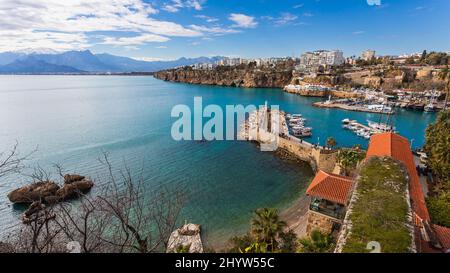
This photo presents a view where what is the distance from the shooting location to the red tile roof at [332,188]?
44.8 ft

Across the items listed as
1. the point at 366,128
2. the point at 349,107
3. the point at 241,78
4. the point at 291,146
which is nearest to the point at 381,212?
the point at 291,146

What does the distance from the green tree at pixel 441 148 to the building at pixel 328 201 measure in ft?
33.2

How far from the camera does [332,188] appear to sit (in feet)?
46.6

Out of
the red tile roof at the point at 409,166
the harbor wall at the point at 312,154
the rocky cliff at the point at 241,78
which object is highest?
the rocky cliff at the point at 241,78

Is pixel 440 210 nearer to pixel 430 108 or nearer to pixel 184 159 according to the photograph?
pixel 184 159

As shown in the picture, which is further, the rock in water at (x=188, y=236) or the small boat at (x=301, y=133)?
the small boat at (x=301, y=133)

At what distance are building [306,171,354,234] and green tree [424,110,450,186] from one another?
10126mm

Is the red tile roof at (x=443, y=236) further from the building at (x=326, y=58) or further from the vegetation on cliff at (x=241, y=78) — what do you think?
the building at (x=326, y=58)

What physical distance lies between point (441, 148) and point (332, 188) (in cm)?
1343

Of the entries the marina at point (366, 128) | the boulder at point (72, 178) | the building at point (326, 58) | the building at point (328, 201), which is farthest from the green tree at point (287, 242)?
the building at point (326, 58)

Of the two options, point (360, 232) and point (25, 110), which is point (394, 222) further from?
point (25, 110)

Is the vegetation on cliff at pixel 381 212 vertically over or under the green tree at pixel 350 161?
over

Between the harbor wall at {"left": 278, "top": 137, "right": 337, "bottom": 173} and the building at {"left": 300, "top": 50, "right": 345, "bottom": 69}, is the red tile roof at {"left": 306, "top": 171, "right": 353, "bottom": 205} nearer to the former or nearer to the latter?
the harbor wall at {"left": 278, "top": 137, "right": 337, "bottom": 173}
